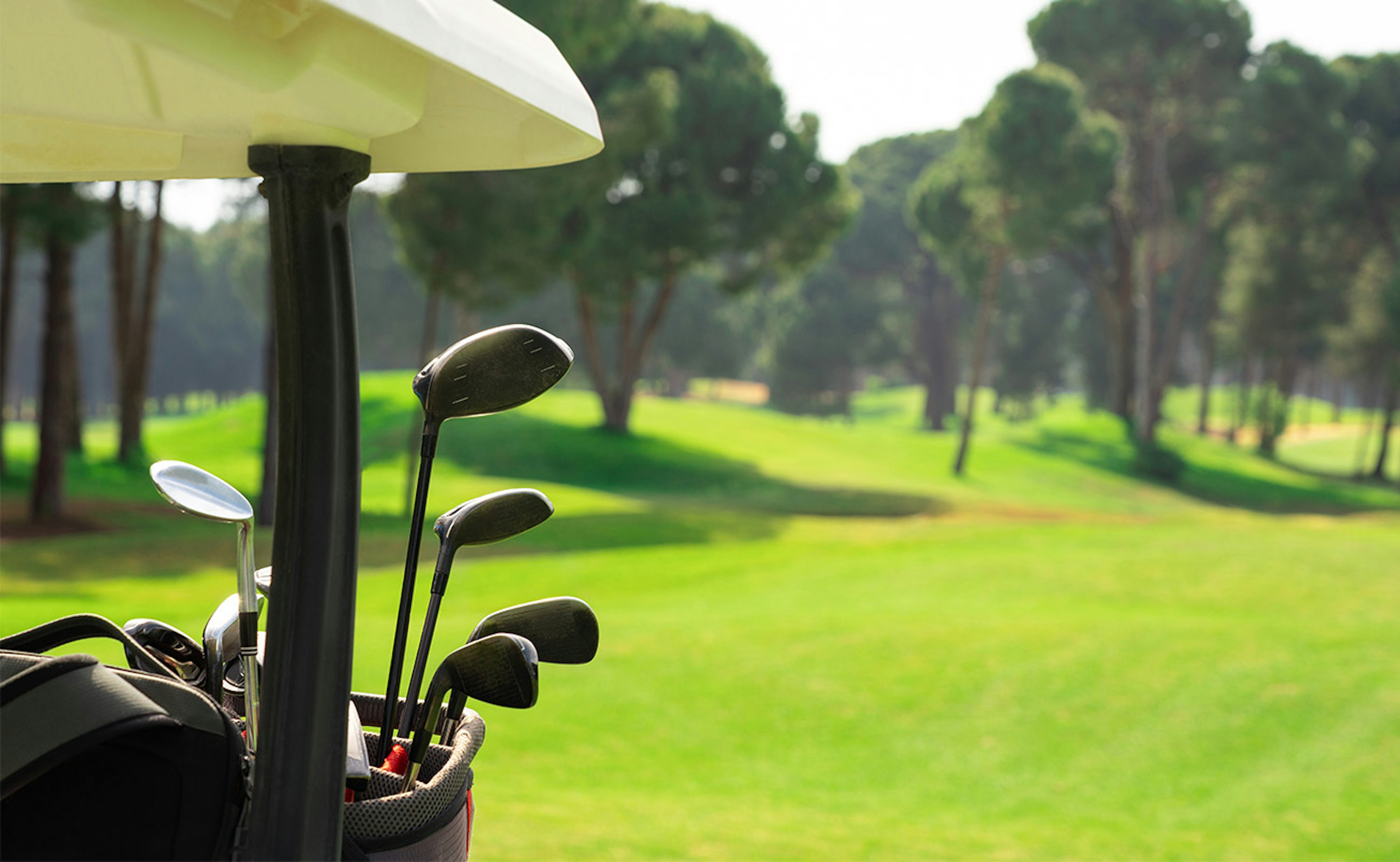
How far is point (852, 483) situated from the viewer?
27906 millimetres

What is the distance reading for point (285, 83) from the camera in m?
1.14

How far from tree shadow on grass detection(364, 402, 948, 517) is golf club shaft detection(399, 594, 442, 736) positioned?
21.0 m

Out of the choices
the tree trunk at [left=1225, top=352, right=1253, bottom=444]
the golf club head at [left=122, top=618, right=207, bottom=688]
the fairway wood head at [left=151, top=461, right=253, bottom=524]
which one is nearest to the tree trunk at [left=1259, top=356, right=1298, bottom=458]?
the tree trunk at [left=1225, top=352, right=1253, bottom=444]

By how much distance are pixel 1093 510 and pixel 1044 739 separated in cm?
2082

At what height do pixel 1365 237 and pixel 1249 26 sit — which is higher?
pixel 1249 26

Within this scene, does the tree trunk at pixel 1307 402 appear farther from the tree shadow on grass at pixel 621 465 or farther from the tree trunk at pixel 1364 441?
the tree shadow on grass at pixel 621 465

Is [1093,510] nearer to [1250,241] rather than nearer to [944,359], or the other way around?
[1250,241]

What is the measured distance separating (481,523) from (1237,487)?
35821mm

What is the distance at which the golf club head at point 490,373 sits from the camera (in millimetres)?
1440

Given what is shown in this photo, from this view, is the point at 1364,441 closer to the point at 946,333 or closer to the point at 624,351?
the point at 946,333

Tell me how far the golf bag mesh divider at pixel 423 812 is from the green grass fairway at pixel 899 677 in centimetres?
278

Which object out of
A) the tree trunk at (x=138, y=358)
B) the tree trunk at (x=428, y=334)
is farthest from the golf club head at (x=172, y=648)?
the tree trunk at (x=138, y=358)

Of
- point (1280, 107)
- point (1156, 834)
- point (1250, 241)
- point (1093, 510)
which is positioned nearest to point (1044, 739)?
point (1156, 834)

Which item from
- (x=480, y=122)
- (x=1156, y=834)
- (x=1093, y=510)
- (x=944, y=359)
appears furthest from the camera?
(x=944, y=359)
